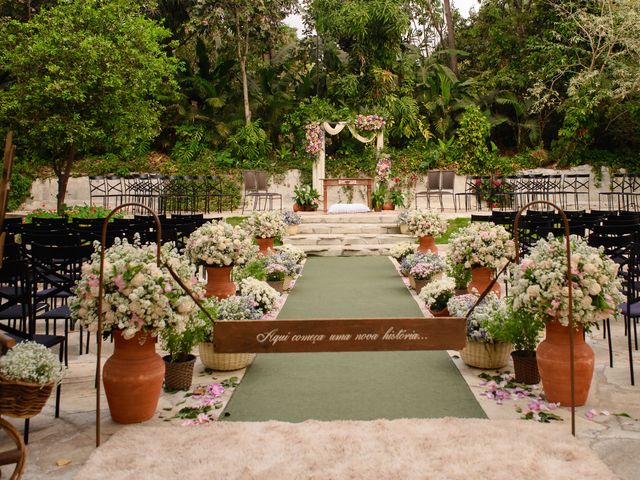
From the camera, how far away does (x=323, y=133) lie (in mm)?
15414

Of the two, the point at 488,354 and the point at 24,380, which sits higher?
the point at 24,380

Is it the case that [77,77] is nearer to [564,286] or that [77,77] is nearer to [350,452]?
[564,286]

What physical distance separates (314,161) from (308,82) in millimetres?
5607

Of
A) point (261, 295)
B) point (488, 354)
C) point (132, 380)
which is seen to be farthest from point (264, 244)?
point (132, 380)

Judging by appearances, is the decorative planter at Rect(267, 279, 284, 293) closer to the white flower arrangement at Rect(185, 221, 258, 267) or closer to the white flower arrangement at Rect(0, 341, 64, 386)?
the white flower arrangement at Rect(185, 221, 258, 267)

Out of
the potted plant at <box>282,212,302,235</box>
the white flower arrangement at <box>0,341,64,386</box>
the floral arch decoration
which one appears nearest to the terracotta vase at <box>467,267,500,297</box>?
the white flower arrangement at <box>0,341,64,386</box>

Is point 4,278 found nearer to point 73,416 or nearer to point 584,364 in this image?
point 73,416

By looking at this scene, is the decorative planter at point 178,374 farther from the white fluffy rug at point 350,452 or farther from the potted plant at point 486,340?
the potted plant at point 486,340

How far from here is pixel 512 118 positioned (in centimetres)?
2058

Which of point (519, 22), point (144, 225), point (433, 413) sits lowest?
point (433, 413)

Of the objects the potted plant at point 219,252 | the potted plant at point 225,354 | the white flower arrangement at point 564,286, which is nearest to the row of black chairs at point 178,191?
the potted plant at point 219,252

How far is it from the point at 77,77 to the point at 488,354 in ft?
37.6

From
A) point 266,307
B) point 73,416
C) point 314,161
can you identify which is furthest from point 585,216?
point 314,161

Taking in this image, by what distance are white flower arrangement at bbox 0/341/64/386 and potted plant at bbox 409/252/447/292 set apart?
5.25m
